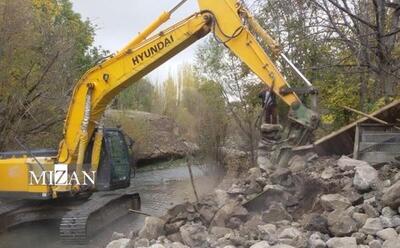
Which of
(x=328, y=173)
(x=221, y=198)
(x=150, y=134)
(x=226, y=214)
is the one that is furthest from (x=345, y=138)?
(x=150, y=134)

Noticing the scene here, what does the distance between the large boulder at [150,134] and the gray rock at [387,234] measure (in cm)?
1676

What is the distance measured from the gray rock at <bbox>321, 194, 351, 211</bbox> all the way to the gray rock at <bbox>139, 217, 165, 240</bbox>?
6.75ft

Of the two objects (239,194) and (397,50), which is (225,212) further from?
(397,50)

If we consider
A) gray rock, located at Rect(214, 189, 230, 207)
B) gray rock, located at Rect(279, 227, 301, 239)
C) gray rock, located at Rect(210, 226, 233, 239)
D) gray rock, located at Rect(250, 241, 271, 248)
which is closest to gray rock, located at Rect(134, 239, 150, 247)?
gray rock, located at Rect(210, 226, 233, 239)

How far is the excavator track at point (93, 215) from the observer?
904cm

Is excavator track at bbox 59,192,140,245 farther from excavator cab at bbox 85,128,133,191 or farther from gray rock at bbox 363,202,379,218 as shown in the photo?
gray rock at bbox 363,202,379,218

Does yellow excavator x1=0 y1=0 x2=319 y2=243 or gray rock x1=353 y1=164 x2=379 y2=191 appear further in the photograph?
yellow excavator x1=0 y1=0 x2=319 y2=243

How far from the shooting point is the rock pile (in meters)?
5.36

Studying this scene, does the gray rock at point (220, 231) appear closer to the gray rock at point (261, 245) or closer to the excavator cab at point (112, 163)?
the gray rock at point (261, 245)

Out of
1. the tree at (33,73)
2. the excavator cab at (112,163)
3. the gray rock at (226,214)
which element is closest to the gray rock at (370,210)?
the gray rock at (226,214)

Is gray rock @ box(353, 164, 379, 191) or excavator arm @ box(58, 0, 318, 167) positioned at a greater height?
excavator arm @ box(58, 0, 318, 167)

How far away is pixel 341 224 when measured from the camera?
5.47 meters

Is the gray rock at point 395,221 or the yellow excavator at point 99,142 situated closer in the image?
the gray rock at point 395,221

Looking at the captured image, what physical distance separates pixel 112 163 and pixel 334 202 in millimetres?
5316
